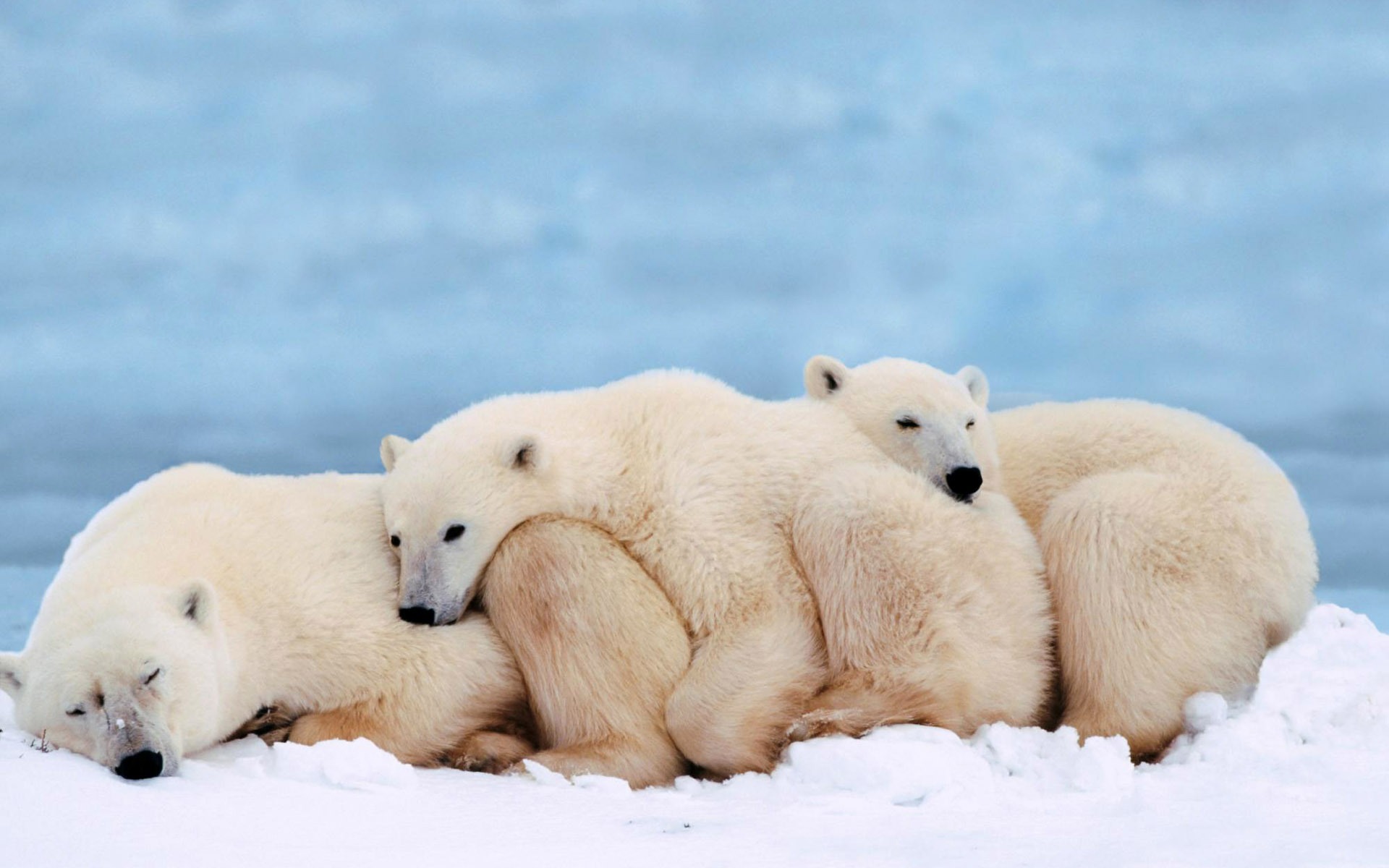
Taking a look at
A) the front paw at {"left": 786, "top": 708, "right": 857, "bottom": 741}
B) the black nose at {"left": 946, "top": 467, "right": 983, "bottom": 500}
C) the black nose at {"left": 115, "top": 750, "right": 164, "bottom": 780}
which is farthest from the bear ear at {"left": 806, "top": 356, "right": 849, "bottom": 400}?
the black nose at {"left": 115, "top": 750, "right": 164, "bottom": 780}

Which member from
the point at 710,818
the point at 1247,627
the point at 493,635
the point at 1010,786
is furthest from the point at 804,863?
the point at 1247,627

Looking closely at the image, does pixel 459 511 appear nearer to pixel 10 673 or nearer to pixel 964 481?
pixel 10 673

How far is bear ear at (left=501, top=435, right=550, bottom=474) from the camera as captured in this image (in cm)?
619

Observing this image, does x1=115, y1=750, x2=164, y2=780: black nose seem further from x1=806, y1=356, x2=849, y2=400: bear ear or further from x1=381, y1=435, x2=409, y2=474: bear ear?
x1=806, y1=356, x2=849, y2=400: bear ear

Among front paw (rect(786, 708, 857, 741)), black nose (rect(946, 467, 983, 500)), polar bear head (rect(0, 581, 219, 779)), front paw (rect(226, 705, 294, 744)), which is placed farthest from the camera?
black nose (rect(946, 467, 983, 500))

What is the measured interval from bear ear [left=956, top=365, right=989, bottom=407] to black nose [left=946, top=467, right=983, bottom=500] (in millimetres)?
1222

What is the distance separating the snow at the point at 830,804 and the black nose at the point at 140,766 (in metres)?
0.06

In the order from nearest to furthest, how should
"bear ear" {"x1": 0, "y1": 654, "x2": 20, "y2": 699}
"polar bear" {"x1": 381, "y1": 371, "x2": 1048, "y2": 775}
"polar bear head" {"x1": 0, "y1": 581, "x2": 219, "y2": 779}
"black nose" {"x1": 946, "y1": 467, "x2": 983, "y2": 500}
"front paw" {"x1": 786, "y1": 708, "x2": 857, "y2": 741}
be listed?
"polar bear head" {"x1": 0, "y1": 581, "x2": 219, "y2": 779} → "bear ear" {"x1": 0, "y1": 654, "x2": 20, "y2": 699} → "front paw" {"x1": 786, "y1": 708, "x2": 857, "y2": 741} → "polar bear" {"x1": 381, "y1": 371, "x2": 1048, "y2": 775} → "black nose" {"x1": 946, "y1": 467, "x2": 983, "y2": 500}

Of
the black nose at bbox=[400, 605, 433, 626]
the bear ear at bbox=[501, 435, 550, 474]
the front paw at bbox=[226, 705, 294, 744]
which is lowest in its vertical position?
the front paw at bbox=[226, 705, 294, 744]

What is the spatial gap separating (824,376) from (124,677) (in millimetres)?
3918

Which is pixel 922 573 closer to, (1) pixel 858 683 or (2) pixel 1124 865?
(1) pixel 858 683

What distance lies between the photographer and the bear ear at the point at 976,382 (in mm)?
7648

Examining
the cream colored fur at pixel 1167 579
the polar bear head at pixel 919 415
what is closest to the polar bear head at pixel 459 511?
the polar bear head at pixel 919 415

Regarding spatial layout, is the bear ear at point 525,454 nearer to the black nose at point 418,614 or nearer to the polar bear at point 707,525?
the polar bear at point 707,525
